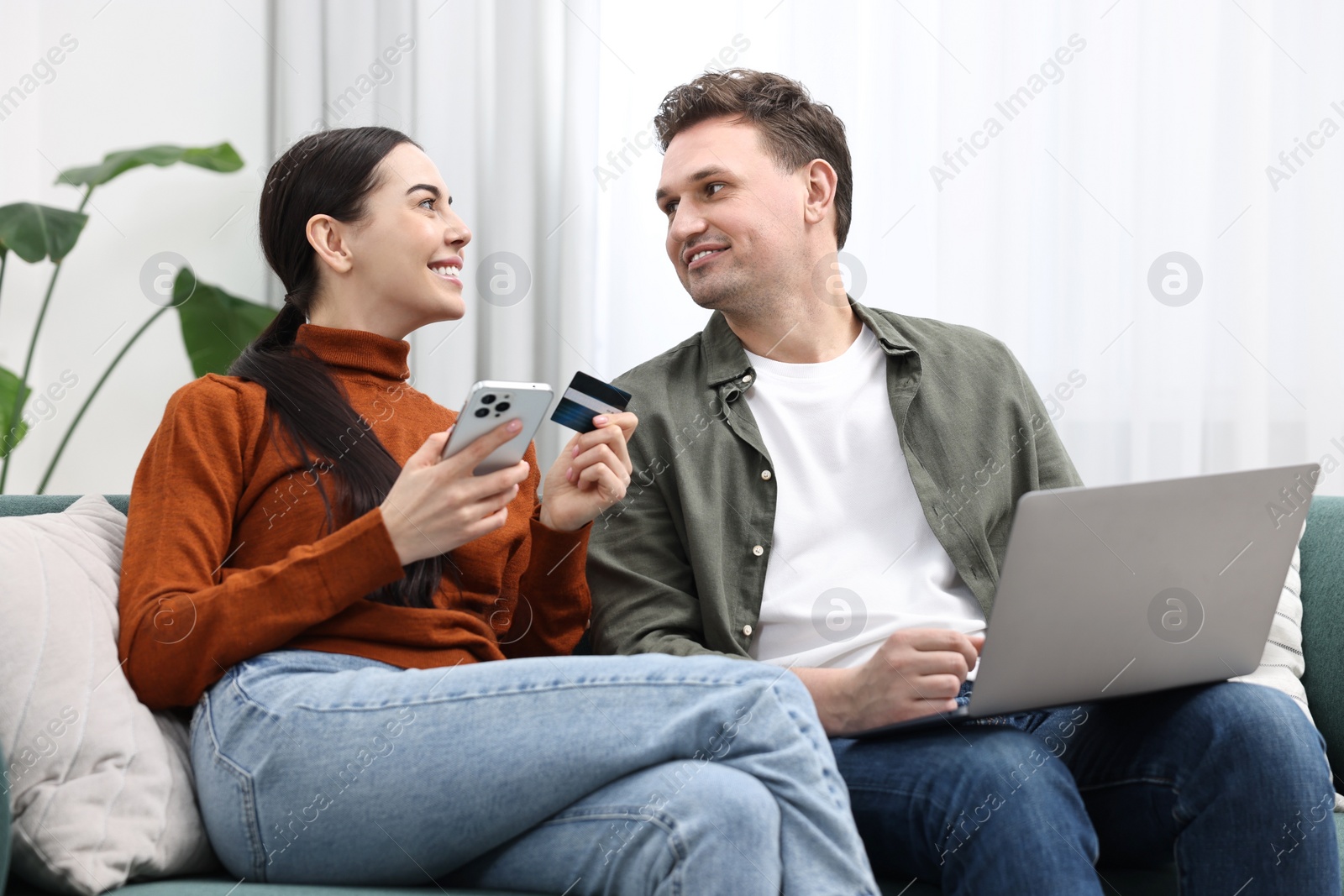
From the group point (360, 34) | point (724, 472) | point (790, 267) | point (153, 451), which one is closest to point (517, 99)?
point (360, 34)

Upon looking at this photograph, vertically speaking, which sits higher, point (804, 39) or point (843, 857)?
point (804, 39)

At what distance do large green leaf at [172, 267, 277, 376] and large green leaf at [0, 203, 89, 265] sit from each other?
0.73ft

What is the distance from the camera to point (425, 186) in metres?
1.38

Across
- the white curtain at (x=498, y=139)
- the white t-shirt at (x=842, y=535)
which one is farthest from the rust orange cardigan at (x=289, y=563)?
the white curtain at (x=498, y=139)

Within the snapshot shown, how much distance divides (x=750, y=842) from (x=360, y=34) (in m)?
2.04

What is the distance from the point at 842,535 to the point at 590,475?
0.36 metres

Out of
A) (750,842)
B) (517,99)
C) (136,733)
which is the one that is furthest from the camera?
(517,99)

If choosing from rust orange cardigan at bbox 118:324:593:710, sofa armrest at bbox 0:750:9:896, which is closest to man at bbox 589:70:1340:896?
rust orange cardigan at bbox 118:324:593:710

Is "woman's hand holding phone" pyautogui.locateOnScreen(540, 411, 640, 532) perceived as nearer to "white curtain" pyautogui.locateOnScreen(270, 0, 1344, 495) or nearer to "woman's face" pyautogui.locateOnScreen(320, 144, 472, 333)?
"woman's face" pyautogui.locateOnScreen(320, 144, 472, 333)

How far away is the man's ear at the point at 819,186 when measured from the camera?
5.39ft

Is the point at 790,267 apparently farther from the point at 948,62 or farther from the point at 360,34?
the point at 360,34

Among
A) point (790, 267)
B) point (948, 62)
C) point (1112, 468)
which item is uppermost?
point (948, 62)

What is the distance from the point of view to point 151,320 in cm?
216

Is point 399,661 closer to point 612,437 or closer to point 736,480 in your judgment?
point 612,437
